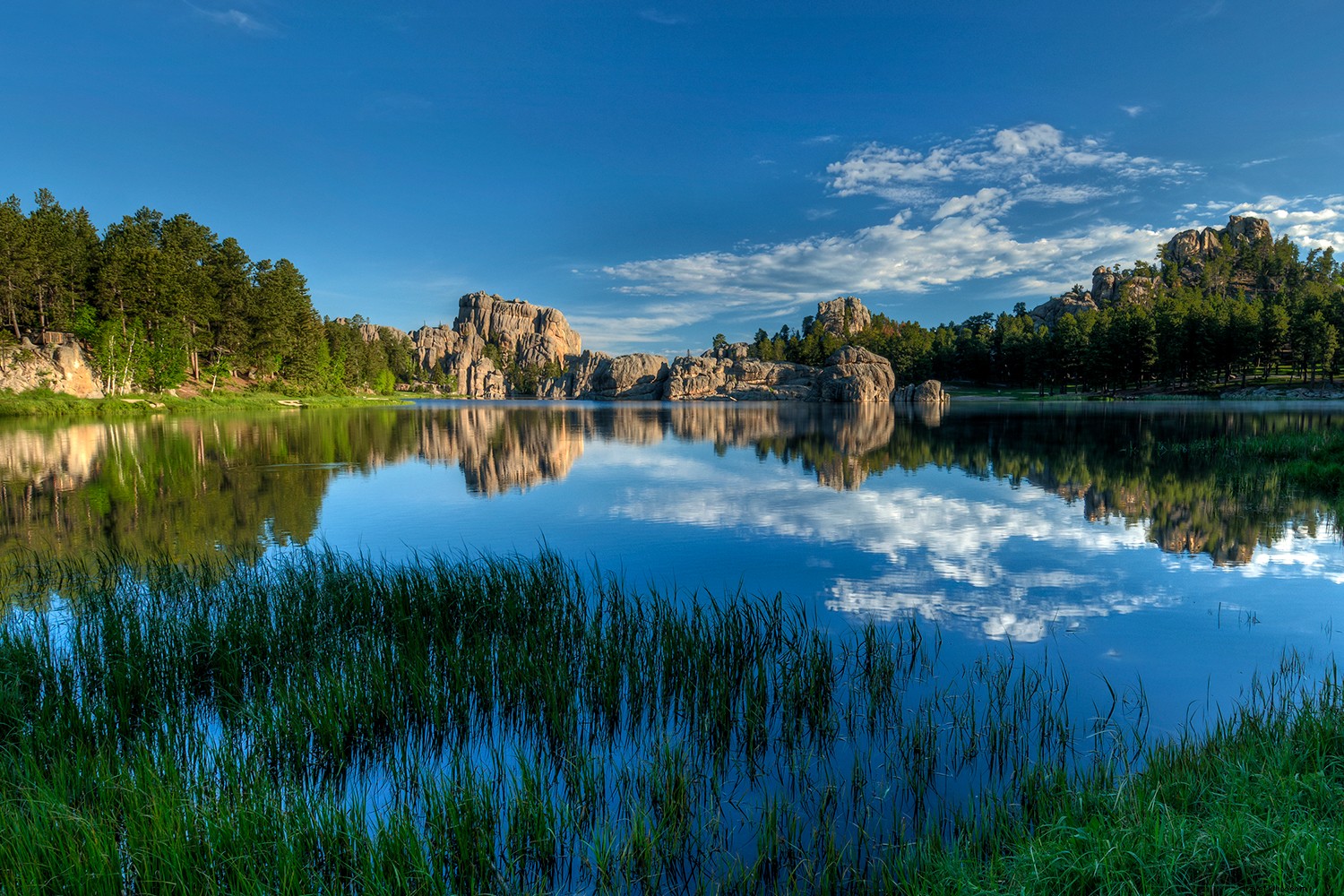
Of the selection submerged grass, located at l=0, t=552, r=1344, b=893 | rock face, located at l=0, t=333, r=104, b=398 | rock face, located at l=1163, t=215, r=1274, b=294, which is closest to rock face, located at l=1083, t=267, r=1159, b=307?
rock face, located at l=1163, t=215, r=1274, b=294

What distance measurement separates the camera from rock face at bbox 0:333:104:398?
56.3 metres

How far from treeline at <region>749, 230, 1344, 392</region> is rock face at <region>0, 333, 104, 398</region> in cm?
12696

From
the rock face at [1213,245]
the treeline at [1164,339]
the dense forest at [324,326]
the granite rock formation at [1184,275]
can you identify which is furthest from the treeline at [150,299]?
the rock face at [1213,245]

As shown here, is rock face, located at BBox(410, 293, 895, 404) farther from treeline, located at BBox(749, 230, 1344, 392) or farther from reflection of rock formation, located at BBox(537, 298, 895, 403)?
treeline, located at BBox(749, 230, 1344, 392)

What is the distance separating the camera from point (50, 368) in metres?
58.8

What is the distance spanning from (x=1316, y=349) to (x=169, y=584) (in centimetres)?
11899

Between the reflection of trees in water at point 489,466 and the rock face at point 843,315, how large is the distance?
406 feet

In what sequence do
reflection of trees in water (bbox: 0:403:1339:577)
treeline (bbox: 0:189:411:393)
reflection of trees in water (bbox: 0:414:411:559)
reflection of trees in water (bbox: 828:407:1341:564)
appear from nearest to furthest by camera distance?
reflection of trees in water (bbox: 0:414:411:559)
reflection of trees in water (bbox: 0:403:1339:577)
reflection of trees in water (bbox: 828:407:1341:564)
treeline (bbox: 0:189:411:393)

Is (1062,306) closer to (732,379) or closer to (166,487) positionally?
(732,379)

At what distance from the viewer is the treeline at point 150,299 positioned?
206 ft

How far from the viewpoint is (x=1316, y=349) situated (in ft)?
279

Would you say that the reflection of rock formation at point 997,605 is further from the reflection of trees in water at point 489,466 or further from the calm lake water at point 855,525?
the reflection of trees in water at point 489,466

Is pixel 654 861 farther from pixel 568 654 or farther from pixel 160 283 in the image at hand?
pixel 160 283

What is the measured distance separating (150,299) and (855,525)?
261 feet
